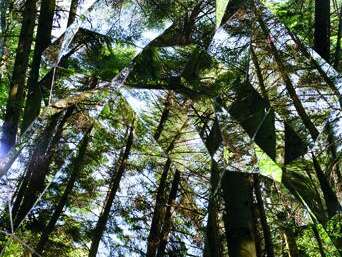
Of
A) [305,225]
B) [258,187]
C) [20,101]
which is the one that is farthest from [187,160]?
[20,101]

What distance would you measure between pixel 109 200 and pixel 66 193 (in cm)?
26

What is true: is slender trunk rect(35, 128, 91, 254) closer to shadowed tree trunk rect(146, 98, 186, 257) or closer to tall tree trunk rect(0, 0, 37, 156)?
shadowed tree trunk rect(146, 98, 186, 257)

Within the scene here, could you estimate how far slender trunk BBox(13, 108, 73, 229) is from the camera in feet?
8.87

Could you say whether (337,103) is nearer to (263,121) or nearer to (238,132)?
(263,121)

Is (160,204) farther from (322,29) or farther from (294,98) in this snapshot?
(322,29)

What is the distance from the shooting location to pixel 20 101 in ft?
15.4

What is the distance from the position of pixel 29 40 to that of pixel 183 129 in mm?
3009

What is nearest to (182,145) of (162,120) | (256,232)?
(162,120)

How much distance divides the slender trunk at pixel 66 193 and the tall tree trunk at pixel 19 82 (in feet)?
5.90

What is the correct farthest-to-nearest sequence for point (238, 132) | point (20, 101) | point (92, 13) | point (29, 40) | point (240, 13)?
point (29, 40) < point (20, 101) < point (92, 13) < point (240, 13) < point (238, 132)

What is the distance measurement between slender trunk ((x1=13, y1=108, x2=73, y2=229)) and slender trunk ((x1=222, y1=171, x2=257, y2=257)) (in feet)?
3.47

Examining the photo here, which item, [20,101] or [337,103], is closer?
[337,103]

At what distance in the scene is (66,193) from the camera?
8.88 ft

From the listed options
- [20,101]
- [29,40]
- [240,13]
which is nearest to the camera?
[240,13]
